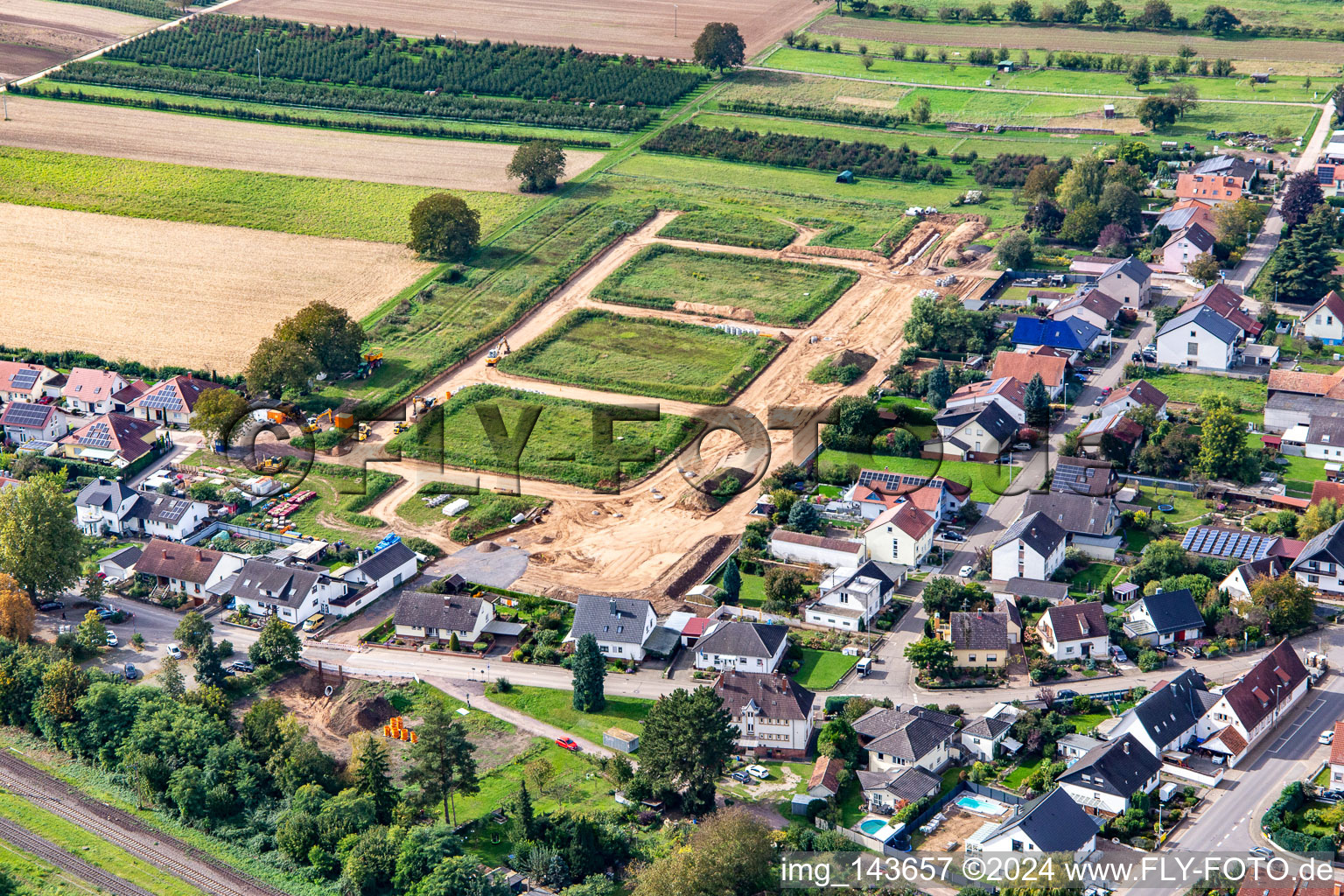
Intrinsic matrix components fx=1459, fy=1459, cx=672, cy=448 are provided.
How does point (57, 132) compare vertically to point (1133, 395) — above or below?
above

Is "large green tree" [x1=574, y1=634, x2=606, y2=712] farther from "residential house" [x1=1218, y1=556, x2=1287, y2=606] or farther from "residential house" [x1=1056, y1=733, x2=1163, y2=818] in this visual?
"residential house" [x1=1218, y1=556, x2=1287, y2=606]

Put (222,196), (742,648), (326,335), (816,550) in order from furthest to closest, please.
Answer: (222,196), (326,335), (816,550), (742,648)

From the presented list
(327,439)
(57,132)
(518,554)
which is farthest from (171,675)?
(57,132)

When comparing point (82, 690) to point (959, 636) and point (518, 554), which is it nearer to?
point (518, 554)

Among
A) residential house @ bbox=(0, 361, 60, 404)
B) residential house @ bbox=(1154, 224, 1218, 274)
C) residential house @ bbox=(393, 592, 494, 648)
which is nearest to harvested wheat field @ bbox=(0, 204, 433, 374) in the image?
residential house @ bbox=(0, 361, 60, 404)

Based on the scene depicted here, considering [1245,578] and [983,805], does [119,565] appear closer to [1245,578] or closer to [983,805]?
[983,805]

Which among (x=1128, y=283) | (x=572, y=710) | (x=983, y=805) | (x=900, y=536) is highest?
(x=1128, y=283)

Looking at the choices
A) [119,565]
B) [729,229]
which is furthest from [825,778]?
[729,229]
